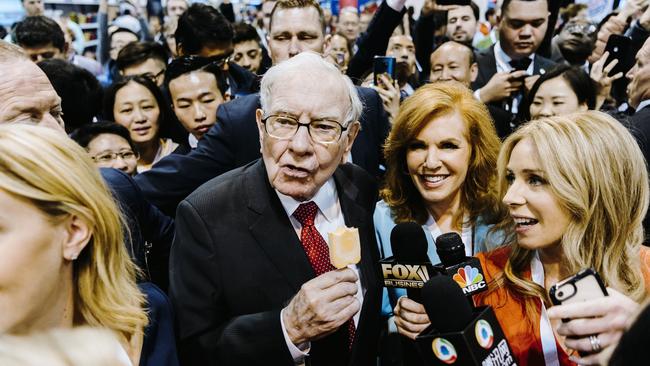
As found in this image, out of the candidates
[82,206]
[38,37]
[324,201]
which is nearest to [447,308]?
[324,201]

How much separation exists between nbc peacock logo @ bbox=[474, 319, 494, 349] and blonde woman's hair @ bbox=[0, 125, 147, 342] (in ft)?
2.78

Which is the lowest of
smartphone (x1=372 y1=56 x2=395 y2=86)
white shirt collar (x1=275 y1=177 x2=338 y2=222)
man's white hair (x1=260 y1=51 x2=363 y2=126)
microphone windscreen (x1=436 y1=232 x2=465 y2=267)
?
white shirt collar (x1=275 y1=177 x2=338 y2=222)

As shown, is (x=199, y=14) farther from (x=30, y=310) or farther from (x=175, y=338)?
(x=30, y=310)

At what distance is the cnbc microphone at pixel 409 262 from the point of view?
178 centimetres

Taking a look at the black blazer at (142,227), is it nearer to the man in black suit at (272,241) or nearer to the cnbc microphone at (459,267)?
the man in black suit at (272,241)

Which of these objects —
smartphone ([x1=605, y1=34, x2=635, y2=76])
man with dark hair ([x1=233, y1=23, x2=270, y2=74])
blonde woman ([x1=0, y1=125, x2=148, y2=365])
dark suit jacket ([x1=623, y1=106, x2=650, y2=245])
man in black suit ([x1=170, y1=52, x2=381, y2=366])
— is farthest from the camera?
man with dark hair ([x1=233, y1=23, x2=270, y2=74])

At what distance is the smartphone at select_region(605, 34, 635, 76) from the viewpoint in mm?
4109

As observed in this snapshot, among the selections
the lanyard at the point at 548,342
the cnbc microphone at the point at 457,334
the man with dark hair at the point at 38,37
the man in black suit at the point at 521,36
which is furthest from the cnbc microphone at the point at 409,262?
the man with dark hair at the point at 38,37

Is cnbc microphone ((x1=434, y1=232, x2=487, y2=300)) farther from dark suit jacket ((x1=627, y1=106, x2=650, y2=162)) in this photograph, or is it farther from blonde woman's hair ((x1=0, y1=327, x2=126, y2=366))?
dark suit jacket ((x1=627, y1=106, x2=650, y2=162))

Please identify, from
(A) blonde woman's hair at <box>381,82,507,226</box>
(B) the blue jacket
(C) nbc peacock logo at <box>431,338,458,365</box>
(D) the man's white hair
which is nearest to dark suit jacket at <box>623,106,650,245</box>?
(A) blonde woman's hair at <box>381,82,507,226</box>

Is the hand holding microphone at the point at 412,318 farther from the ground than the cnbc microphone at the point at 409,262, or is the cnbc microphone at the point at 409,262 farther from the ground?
the cnbc microphone at the point at 409,262

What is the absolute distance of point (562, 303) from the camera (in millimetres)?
1359

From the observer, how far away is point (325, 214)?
2.16 metres

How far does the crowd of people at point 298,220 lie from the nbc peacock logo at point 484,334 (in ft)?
0.53
